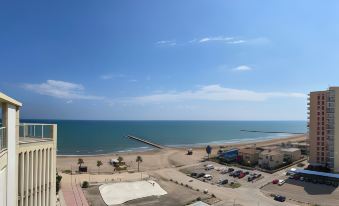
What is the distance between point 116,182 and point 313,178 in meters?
44.1

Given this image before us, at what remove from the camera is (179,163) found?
9469cm

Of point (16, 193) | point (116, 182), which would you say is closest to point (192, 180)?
point (116, 182)

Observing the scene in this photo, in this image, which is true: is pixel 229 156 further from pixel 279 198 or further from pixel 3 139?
pixel 3 139

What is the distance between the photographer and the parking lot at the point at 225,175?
66.9m

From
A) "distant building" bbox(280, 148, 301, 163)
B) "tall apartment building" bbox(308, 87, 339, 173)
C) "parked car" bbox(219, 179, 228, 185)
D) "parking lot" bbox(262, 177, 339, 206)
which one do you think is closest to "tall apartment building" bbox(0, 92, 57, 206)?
"parking lot" bbox(262, 177, 339, 206)

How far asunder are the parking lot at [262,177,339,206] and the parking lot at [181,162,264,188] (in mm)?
5742

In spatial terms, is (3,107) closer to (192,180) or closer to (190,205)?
(190,205)

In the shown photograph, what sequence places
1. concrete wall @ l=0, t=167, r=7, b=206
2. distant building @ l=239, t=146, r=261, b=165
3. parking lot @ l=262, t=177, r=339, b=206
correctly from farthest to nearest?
distant building @ l=239, t=146, r=261, b=165 → parking lot @ l=262, t=177, r=339, b=206 → concrete wall @ l=0, t=167, r=7, b=206

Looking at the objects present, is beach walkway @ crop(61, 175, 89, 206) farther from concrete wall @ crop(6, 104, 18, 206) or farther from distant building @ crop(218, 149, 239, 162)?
distant building @ crop(218, 149, 239, 162)

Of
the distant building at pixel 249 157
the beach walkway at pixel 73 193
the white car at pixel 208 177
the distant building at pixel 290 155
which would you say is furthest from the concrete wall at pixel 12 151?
the distant building at pixel 290 155

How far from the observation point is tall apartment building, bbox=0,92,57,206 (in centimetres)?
1284

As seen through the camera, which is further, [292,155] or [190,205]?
[292,155]

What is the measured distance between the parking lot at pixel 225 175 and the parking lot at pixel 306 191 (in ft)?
18.8

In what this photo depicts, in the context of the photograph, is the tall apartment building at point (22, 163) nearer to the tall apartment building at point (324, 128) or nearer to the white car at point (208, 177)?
the white car at point (208, 177)
